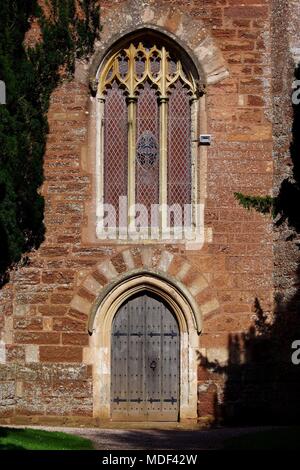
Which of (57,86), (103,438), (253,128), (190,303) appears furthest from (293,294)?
(57,86)

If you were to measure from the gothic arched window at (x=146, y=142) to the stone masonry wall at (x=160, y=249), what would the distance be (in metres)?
0.35

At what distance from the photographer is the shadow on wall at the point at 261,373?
17469 millimetres

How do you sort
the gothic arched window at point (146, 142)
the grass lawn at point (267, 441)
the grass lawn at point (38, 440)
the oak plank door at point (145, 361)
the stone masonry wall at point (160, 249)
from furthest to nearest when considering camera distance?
the gothic arched window at point (146, 142)
the oak plank door at point (145, 361)
the stone masonry wall at point (160, 249)
the grass lawn at point (267, 441)
the grass lawn at point (38, 440)

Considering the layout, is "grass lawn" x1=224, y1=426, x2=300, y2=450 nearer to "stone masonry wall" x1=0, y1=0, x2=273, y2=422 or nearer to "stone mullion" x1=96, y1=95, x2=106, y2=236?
"stone masonry wall" x1=0, y1=0, x2=273, y2=422

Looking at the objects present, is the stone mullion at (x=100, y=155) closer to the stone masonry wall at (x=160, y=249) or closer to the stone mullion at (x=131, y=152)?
the stone masonry wall at (x=160, y=249)

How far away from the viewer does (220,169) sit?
17828 millimetres

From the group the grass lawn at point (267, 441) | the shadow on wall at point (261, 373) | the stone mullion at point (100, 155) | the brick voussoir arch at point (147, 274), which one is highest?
the stone mullion at point (100, 155)

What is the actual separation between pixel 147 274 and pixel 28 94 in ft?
11.1

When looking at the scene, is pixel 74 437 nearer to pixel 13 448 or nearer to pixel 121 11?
pixel 13 448

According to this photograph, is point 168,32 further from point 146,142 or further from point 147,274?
point 147,274

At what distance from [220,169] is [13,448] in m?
6.30

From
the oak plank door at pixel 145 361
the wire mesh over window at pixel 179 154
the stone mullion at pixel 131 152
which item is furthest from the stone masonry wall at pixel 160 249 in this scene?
the stone mullion at pixel 131 152

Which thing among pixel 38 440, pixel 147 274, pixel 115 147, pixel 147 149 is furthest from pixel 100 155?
pixel 38 440

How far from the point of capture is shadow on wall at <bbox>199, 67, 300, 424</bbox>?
1747 cm
